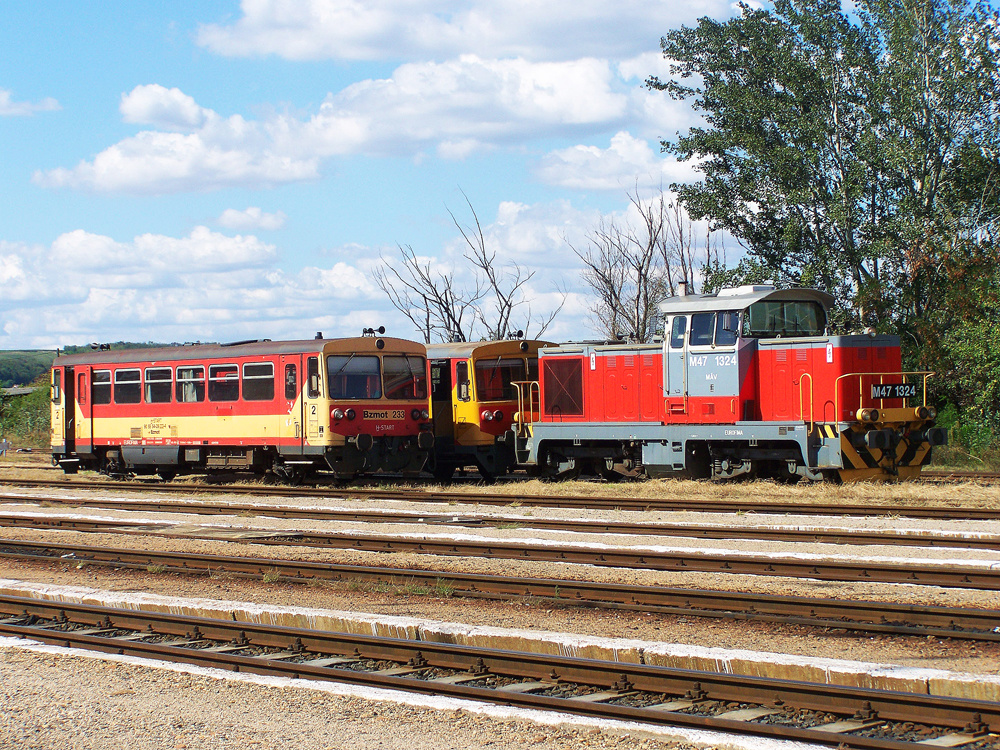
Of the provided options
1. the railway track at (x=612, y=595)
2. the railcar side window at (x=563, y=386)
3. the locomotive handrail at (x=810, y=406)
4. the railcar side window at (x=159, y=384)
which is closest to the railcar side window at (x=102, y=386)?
the railcar side window at (x=159, y=384)

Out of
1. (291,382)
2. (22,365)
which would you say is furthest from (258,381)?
(22,365)

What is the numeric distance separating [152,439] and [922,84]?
20.8 metres

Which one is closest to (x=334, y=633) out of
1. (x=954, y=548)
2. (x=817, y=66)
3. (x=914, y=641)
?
(x=914, y=641)

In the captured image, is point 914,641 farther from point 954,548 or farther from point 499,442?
point 499,442

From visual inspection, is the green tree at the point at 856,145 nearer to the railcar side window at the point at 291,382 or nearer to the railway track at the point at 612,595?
the railcar side window at the point at 291,382

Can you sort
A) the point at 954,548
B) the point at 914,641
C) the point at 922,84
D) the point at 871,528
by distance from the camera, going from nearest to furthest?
the point at 914,641
the point at 954,548
the point at 871,528
the point at 922,84

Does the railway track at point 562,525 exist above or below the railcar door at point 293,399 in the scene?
below

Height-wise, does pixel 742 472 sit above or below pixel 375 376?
below

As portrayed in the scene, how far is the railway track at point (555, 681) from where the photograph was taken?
18.7 ft

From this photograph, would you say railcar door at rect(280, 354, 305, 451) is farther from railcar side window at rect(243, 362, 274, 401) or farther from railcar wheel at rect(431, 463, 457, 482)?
railcar wheel at rect(431, 463, 457, 482)

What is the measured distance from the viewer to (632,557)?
11.5m

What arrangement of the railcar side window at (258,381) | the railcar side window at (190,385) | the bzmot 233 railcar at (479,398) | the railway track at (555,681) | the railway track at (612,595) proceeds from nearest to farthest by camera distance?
the railway track at (555,681) → the railway track at (612,595) → the railcar side window at (258,381) → the bzmot 233 railcar at (479,398) → the railcar side window at (190,385)

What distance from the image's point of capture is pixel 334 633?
26.4 feet

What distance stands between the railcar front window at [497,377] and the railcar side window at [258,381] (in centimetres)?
427
